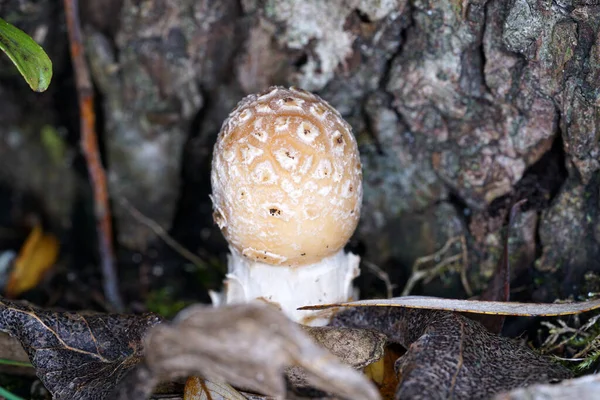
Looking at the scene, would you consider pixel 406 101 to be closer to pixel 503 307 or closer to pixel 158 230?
pixel 503 307

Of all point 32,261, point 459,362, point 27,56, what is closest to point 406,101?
point 459,362

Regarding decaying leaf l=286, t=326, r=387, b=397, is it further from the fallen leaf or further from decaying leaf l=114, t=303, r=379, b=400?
decaying leaf l=114, t=303, r=379, b=400

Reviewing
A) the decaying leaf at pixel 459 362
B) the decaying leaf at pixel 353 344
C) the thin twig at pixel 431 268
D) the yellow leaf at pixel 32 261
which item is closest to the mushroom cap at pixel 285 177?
the decaying leaf at pixel 353 344

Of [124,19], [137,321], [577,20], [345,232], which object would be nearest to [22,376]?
[137,321]

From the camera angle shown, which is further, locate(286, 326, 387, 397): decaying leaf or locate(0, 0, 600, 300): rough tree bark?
locate(0, 0, 600, 300): rough tree bark

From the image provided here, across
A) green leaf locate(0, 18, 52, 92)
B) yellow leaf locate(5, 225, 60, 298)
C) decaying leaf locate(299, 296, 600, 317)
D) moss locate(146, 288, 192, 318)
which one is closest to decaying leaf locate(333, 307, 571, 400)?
decaying leaf locate(299, 296, 600, 317)

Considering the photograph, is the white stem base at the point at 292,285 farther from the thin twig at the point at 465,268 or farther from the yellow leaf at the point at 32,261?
the yellow leaf at the point at 32,261

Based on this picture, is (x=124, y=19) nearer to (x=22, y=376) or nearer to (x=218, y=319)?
(x=22, y=376)
